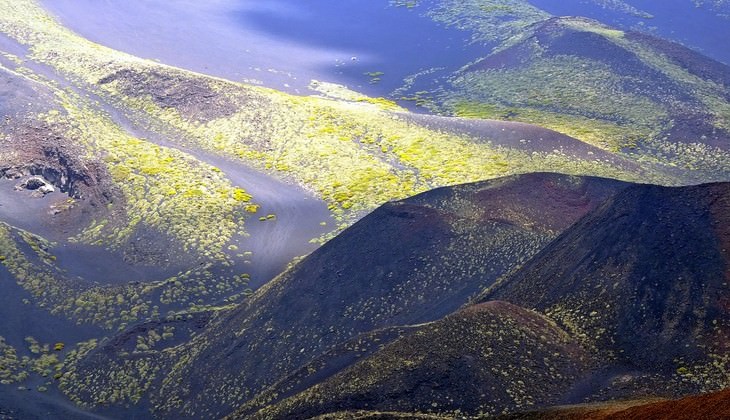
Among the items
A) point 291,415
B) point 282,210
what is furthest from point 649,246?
point 282,210

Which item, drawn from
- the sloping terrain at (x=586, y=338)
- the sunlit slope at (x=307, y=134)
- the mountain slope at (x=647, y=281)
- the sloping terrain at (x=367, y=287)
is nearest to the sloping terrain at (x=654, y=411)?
the sloping terrain at (x=586, y=338)

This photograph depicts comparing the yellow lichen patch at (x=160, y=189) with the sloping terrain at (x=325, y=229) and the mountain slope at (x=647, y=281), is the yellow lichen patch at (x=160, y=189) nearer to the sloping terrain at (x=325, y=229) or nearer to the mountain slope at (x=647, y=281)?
the sloping terrain at (x=325, y=229)

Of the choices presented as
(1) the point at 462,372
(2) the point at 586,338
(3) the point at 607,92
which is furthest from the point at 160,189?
(3) the point at 607,92

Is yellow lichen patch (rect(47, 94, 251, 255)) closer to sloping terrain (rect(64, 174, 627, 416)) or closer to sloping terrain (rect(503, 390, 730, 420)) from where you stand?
sloping terrain (rect(64, 174, 627, 416))

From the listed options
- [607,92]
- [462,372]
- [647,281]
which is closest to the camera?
[462,372]

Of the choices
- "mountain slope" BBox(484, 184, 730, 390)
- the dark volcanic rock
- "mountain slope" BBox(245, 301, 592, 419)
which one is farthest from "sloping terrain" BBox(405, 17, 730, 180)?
"mountain slope" BBox(245, 301, 592, 419)

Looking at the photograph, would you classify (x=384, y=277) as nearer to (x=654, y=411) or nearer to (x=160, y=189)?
(x=654, y=411)

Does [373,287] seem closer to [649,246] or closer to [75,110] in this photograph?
[649,246]

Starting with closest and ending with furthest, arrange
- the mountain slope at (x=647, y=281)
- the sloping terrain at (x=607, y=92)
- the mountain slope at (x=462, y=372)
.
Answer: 1. the mountain slope at (x=462, y=372)
2. the mountain slope at (x=647, y=281)
3. the sloping terrain at (x=607, y=92)

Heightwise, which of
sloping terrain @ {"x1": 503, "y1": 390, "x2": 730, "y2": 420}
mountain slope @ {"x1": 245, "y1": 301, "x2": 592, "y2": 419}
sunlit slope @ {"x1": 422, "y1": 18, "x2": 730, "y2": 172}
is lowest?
mountain slope @ {"x1": 245, "y1": 301, "x2": 592, "y2": 419}
